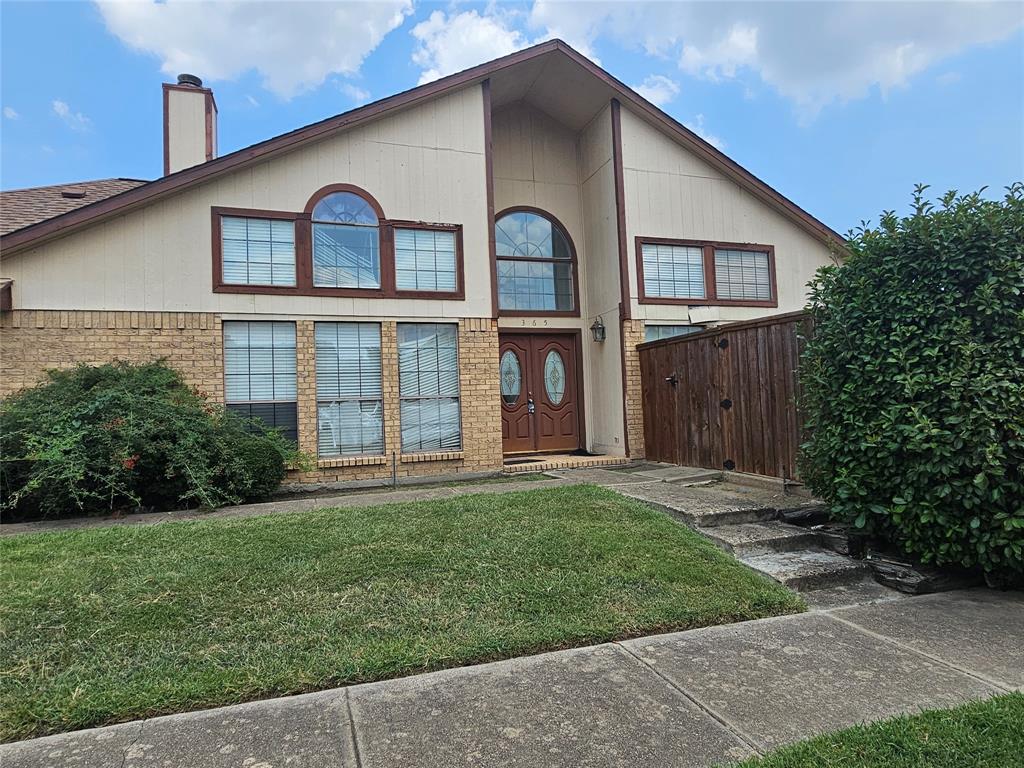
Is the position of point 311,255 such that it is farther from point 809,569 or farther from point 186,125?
point 809,569

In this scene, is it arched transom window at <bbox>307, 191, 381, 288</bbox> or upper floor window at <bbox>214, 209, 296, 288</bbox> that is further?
arched transom window at <bbox>307, 191, 381, 288</bbox>

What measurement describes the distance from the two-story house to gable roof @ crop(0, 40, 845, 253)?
35mm

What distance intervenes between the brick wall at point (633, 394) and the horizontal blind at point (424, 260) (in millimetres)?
3256

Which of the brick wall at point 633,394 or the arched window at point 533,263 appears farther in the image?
the arched window at point 533,263

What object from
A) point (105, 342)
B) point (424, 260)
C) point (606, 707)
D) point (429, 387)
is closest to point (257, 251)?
point (105, 342)

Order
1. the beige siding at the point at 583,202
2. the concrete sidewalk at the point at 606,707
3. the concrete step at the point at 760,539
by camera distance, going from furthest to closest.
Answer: the beige siding at the point at 583,202 → the concrete step at the point at 760,539 → the concrete sidewalk at the point at 606,707

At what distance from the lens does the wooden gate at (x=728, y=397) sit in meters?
6.44

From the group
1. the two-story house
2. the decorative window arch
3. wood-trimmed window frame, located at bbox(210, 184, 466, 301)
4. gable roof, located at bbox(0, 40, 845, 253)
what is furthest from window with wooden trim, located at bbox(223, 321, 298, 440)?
the decorative window arch

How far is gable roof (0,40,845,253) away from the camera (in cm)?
760

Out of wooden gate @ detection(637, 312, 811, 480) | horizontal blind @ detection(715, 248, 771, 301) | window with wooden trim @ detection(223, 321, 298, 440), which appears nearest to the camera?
wooden gate @ detection(637, 312, 811, 480)

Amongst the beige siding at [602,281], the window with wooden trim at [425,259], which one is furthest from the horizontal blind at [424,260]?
the beige siding at [602,281]

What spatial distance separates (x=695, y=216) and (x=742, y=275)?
1534 mm

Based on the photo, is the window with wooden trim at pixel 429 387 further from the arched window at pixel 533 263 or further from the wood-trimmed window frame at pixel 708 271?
the wood-trimmed window frame at pixel 708 271

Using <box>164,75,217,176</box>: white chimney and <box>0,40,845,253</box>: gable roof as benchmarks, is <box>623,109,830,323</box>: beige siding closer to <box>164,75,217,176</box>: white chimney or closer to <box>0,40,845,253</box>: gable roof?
<box>0,40,845,253</box>: gable roof
